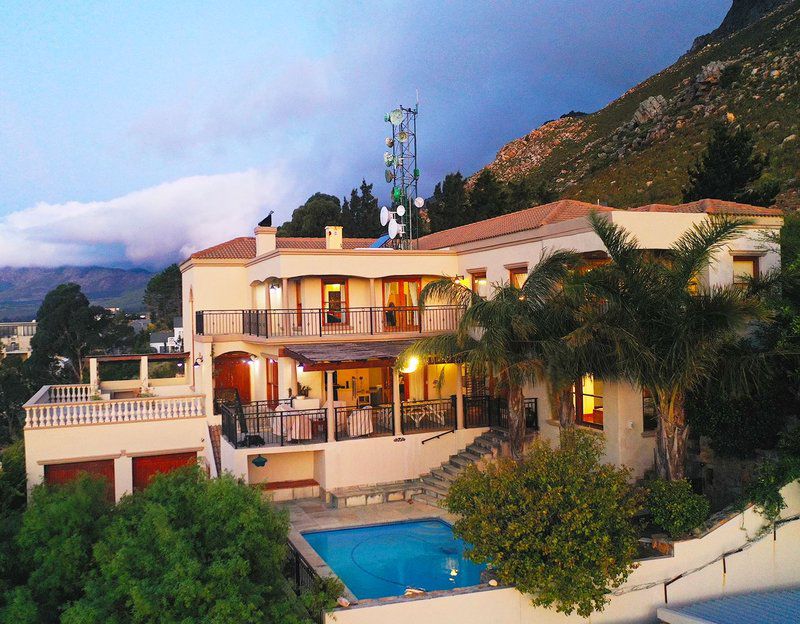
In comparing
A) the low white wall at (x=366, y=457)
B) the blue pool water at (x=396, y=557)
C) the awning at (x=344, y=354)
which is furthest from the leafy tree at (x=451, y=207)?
the blue pool water at (x=396, y=557)

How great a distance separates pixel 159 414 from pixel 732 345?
49.2 feet

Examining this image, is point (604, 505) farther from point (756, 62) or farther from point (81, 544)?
point (756, 62)

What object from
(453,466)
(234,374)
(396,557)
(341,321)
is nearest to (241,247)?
(234,374)

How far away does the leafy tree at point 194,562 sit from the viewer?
30.7 feet

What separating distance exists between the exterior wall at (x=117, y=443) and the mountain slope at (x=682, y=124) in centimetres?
3111

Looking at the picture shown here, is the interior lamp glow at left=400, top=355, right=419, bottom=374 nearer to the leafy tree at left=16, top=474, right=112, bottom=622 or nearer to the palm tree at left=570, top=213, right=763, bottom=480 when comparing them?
the palm tree at left=570, top=213, right=763, bottom=480

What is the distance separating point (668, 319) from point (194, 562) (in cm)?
1030

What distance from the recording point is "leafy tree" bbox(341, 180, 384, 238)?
51031 mm

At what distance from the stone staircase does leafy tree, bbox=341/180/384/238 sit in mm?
32537

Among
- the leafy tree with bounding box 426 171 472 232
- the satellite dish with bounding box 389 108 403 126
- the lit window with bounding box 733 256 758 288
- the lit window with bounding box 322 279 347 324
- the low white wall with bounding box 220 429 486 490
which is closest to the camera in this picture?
the lit window with bounding box 733 256 758 288

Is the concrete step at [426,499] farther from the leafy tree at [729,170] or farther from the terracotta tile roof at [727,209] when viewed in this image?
the leafy tree at [729,170]

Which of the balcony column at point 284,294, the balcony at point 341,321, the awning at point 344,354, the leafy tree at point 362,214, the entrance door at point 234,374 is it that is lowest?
the entrance door at point 234,374

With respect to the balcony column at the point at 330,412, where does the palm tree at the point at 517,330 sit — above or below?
above

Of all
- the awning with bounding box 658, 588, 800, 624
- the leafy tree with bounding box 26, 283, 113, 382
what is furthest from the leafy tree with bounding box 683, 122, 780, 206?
the leafy tree with bounding box 26, 283, 113, 382
